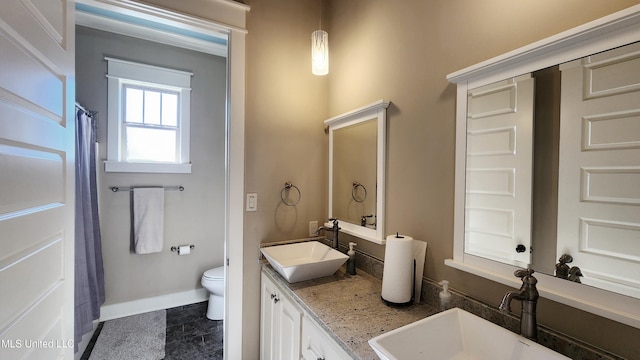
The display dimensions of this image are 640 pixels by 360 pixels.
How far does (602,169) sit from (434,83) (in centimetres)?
68

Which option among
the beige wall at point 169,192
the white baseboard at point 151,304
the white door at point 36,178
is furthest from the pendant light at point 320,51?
the white baseboard at point 151,304

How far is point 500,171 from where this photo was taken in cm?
98

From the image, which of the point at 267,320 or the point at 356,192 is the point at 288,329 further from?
the point at 356,192

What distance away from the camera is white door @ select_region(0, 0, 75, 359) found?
739 mm

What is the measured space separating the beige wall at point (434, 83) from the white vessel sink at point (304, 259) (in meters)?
0.39

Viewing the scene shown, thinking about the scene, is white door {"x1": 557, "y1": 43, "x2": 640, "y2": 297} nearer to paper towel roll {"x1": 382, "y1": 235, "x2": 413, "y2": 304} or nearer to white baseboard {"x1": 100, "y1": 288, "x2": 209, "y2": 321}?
paper towel roll {"x1": 382, "y1": 235, "x2": 413, "y2": 304}

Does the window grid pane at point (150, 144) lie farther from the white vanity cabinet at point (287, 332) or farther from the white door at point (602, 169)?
the white door at point (602, 169)

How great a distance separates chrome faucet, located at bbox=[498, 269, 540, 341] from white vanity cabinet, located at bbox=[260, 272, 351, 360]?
1.86 ft

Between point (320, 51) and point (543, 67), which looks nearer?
point (543, 67)

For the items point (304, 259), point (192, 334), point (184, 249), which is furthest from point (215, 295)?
point (304, 259)

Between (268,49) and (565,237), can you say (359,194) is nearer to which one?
(565,237)

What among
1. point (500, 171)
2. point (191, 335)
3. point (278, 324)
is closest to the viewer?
point (500, 171)

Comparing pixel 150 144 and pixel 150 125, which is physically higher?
pixel 150 125

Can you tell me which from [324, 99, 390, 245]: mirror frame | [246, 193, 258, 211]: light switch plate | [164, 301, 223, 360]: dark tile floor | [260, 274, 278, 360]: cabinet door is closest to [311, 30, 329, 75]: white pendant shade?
[324, 99, 390, 245]: mirror frame
